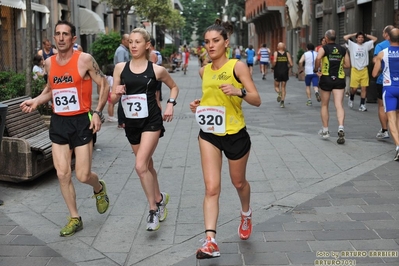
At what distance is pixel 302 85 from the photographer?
83.1 ft

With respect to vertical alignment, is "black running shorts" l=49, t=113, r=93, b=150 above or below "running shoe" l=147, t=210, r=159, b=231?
above

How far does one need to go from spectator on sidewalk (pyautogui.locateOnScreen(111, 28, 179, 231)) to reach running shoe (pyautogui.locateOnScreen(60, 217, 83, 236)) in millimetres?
646

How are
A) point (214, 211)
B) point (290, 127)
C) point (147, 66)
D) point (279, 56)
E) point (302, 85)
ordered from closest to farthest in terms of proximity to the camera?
point (214, 211), point (147, 66), point (290, 127), point (279, 56), point (302, 85)

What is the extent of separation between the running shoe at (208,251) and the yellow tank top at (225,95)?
89 centimetres

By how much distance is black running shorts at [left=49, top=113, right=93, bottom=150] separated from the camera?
19.0 feet

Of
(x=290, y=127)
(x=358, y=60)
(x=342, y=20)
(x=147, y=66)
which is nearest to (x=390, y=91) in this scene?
(x=290, y=127)

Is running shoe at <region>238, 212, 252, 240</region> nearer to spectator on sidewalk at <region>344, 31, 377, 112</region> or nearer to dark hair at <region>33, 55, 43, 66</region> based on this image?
spectator on sidewalk at <region>344, 31, 377, 112</region>

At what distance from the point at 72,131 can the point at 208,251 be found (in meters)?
1.87

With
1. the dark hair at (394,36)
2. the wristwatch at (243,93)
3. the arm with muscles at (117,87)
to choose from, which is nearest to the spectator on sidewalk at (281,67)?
the dark hair at (394,36)

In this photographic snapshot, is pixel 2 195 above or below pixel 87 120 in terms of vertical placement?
below

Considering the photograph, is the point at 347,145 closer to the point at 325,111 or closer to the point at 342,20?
the point at 325,111

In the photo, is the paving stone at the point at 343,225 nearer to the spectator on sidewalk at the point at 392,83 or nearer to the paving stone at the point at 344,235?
the paving stone at the point at 344,235

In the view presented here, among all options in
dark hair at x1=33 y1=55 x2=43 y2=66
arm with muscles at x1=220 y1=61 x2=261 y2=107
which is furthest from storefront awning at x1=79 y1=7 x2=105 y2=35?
arm with muscles at x1=220 y1=61 x2=261 y2=107

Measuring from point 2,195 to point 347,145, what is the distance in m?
5.59
